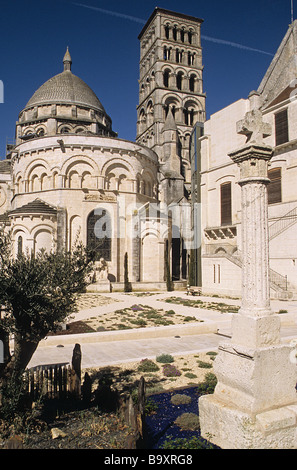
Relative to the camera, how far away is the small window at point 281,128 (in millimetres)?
23406

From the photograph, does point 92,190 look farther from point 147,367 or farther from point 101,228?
point 147,367

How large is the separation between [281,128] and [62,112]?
27214 millimetres

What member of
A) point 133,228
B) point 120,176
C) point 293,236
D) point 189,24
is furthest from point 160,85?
point 293,236

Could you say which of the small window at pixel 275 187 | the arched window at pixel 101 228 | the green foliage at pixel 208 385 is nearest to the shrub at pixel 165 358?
the green foliage at pixel 208 385

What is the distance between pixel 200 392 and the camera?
23.9 ft

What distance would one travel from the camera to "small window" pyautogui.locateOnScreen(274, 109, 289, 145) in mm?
23406

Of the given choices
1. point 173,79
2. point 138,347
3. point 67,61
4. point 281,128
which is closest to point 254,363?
point 138,347

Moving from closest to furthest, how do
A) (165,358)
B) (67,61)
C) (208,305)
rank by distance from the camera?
(165,358), (208,305), (67,61)

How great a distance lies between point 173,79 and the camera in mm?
53594

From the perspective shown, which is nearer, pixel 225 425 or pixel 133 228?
pixel 225 425

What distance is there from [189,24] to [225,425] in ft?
208

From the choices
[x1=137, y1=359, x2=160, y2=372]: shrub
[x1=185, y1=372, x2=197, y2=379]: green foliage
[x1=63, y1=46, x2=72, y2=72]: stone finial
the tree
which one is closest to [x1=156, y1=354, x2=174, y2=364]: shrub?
[x1=137, y1=359, x2=160, y2=372]: shrub
